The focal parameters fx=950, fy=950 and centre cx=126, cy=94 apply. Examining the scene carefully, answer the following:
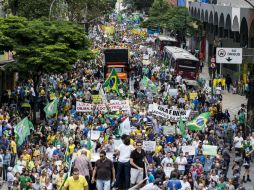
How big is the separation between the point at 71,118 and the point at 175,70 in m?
29.2

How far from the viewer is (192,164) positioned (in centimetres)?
2814

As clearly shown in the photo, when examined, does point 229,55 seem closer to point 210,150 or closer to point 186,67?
point 186,67

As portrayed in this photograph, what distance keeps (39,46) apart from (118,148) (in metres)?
24.7

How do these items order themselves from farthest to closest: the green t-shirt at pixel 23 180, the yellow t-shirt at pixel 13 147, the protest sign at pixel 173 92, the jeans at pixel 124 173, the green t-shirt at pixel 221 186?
1. the protest sign at pixel 173 92
2. the yellow t-shirt at pixel 13 147
3. the green t-shirt at pixel 23 180
4. the green t-shirt at pixel 221 186
5. the jeans at pixel 124 173

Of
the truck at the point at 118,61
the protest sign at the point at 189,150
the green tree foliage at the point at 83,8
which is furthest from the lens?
the green tree foliage at the point at 83,8

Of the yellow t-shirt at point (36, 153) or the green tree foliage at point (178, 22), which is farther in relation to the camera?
the green tree foliage at point (178, 22)

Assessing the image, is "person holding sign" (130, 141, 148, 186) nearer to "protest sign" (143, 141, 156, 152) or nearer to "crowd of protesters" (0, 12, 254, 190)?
"crowd of protesters" (0, 12, 254, 190)

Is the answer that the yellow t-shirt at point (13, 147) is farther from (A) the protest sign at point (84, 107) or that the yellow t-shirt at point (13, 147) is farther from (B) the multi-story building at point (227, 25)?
(B) the multi-story building at point (227, 25)

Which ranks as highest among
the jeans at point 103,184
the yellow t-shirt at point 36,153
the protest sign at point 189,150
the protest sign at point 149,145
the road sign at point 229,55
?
the road sign at point 229,55

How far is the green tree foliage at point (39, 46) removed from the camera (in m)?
45.2

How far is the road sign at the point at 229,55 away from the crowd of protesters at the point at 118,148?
2071 millimetres

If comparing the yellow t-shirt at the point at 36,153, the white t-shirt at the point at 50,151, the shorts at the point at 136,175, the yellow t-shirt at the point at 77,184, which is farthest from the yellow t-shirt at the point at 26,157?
the yellow t-shirt at the point at 77,184

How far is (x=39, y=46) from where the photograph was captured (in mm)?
46250

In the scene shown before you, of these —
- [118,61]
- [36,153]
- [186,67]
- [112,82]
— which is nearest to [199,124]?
[36,153]
